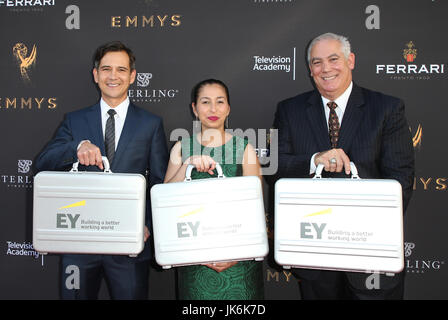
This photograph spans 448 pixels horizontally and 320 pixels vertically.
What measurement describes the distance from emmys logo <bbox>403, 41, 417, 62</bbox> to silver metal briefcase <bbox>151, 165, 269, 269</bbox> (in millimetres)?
1508

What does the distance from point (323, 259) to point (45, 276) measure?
2.20 metres

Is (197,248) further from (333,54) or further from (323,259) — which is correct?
(333,54)

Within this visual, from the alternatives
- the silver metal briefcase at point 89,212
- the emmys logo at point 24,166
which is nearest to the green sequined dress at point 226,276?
the silver metal briefcase at point 89,212

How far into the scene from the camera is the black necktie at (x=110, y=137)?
2115 millimetres

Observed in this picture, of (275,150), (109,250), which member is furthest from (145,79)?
(109,250)

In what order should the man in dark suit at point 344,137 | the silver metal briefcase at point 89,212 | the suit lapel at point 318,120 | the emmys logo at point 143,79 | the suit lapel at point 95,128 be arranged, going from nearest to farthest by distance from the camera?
1. the silver metal briefcase at point 89,212
2. the man in dark suit at point 344,137
3. the suit lapel at point 318,120
4. the suit lapel at point 95,128
5. the emmys logo at point 143,79

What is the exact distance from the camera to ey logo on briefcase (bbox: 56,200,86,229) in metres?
1.72

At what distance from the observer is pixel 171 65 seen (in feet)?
8.31

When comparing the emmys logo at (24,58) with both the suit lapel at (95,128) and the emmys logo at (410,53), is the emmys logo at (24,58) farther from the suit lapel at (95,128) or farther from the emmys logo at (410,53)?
the emmys logo at (410,53)

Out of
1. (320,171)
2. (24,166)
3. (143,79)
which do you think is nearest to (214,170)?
(320,171)

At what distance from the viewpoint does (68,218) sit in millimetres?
1731

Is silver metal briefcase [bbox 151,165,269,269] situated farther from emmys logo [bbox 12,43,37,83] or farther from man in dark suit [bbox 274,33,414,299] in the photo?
emmys logo [bbox 12,43,37,83]

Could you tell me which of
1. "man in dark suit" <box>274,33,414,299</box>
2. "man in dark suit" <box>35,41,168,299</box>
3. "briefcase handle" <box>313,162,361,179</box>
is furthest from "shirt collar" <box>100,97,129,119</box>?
"briefcase handle" <box>313,162,361,179</box>

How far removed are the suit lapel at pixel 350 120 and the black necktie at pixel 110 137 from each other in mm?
1339
